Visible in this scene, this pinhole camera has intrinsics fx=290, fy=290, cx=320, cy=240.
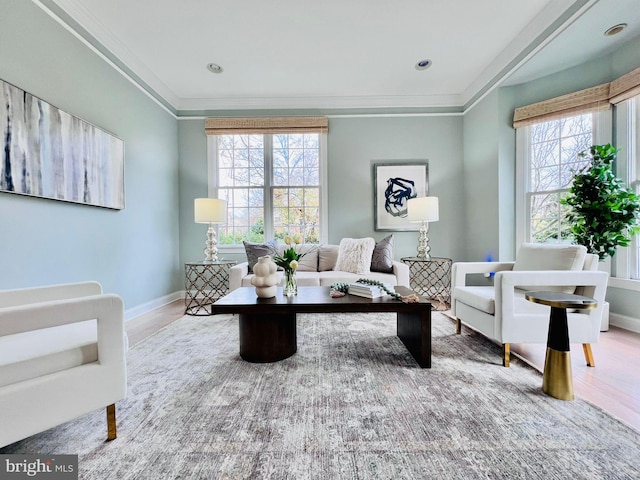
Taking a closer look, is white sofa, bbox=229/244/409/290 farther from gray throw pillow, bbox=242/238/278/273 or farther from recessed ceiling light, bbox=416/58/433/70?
recessed ceiling light, bbox=416/58/433/70

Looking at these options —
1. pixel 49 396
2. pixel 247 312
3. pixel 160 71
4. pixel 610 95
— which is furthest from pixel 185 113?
pixel 610 95

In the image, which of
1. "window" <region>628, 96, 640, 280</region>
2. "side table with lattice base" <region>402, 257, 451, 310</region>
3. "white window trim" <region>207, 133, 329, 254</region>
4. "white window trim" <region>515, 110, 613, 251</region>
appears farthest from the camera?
"white window trim" <region>207, 133, 329, 254</region>

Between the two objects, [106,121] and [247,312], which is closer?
[247,312]

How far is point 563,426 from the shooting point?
132 cm

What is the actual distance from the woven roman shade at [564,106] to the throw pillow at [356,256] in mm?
2258

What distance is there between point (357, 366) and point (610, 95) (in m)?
3.44

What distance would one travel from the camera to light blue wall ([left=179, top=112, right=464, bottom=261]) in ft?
13.7

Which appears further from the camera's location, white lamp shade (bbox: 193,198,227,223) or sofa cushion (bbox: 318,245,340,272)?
sofa cushion (bbox: 318,245,340,272)

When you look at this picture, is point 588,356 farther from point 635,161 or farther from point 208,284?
point 208,284

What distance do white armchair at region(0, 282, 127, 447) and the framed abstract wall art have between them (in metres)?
3.54

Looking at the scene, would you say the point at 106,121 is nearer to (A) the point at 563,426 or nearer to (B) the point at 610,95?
(A) the point at 563,426

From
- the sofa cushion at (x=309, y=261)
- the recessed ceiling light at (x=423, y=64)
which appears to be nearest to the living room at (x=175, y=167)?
the sofa cushion at (x=309, y=261)

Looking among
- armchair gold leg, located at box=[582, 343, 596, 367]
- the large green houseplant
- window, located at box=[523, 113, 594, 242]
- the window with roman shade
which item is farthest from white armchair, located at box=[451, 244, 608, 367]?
the window with roman shade

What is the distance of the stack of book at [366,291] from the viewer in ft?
A: 6.85
